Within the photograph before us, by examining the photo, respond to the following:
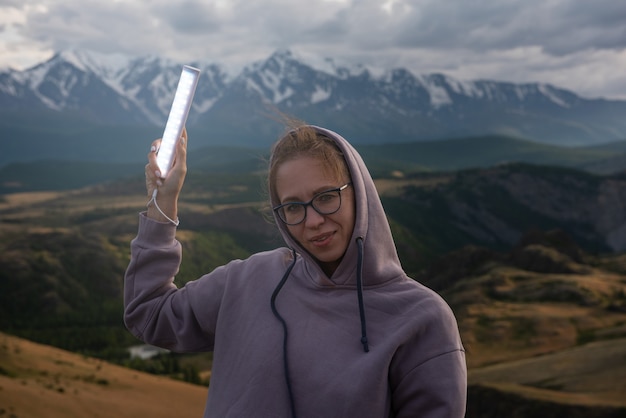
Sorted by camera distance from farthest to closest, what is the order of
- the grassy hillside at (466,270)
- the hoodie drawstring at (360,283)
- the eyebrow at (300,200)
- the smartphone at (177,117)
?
the grassy hillside at (466,270), the smartphone at (177,117), the eyebrow at (300,200), the hoodie drawstring at (360,283)

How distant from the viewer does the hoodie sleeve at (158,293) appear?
3.37 metres

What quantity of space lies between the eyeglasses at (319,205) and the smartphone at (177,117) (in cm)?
72

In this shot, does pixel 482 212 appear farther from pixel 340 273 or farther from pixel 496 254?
pixel 340 273

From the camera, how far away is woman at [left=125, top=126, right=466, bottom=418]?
273cm

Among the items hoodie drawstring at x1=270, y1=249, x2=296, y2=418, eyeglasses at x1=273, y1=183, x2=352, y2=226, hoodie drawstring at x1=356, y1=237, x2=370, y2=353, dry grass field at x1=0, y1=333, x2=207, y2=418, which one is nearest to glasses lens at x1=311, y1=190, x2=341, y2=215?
eyeglasses at x1=273, y1=183, x2=352, y2=226

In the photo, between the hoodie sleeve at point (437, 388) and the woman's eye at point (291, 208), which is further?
the woman's eye at point (291, 208)

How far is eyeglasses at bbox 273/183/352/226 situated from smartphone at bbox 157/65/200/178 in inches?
28.4

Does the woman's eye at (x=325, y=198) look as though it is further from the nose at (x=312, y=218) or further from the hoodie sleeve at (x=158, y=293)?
the hoodie sleeve at (x=158, y=293)

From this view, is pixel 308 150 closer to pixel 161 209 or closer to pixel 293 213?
pixel 293 213

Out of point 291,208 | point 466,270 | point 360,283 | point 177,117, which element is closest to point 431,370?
point 360,283

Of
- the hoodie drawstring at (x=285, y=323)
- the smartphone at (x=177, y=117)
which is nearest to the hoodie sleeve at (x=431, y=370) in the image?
the hoodie drawstring at (x=285, y=323)

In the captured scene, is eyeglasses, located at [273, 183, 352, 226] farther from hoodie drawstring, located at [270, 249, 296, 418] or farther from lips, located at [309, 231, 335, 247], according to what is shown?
hoodie drawstring, located at [270, 249, 296, 418]

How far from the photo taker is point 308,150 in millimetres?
3084

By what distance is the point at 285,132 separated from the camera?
10.6ft
